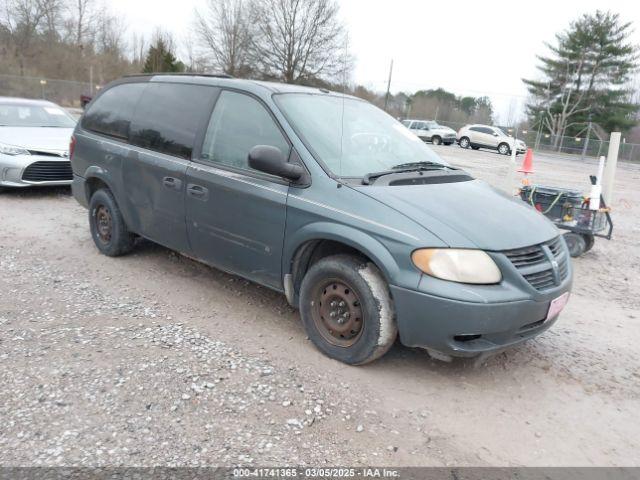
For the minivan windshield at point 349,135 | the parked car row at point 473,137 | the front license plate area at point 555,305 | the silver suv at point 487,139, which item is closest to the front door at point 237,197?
the minivan windshield at point 349,135

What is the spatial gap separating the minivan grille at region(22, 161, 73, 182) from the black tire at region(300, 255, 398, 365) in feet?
19.9

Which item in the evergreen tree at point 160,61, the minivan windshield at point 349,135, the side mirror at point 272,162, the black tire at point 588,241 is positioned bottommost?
the black tire at point 588,241

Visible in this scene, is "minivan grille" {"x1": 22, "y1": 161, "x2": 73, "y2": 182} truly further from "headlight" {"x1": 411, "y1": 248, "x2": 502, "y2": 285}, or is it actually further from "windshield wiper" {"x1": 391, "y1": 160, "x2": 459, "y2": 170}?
"headlight" {"x1": 411, "y1": 248, "x2": 502, "y2": 285}

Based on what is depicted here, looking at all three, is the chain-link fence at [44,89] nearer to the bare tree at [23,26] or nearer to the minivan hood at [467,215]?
the bare tree at [23,26]

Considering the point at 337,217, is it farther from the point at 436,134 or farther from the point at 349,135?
the point at 436,134

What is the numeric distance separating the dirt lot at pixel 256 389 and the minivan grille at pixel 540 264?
2.32 ft

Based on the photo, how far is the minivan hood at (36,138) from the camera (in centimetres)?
791

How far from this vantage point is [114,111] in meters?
5.16

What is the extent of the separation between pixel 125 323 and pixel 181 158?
4.63 ft

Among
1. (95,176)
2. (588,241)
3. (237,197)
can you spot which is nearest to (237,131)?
(237,197)

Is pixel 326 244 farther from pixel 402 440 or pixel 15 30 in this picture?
pixel 15 30

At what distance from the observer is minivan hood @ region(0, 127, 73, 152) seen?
791 cm

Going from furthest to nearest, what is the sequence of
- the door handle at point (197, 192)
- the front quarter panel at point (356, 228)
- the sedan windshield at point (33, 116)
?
1. the sedan windshield at point (33, 116)
2. the door handle at point (197, 192)
3. the front quarter panel at point (356, 228)

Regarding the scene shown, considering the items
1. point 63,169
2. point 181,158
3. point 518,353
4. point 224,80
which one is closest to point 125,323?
point 181,158
